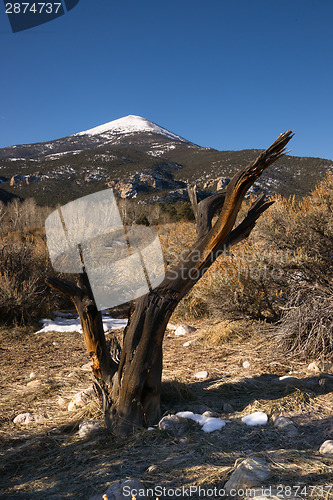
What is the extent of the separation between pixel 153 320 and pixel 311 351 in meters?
2.30

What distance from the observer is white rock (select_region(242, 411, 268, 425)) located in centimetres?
245

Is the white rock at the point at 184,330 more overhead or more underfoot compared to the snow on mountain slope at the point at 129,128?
more underfoot

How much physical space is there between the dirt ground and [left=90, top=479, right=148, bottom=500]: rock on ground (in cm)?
11

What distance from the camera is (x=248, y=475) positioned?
166 centimetres

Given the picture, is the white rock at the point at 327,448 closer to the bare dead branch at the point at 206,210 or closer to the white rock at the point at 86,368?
the bare dead branch at the point at 206,210

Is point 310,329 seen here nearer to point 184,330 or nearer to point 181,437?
point 181,437

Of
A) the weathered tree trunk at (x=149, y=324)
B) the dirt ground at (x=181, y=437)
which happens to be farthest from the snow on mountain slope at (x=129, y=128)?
the weathered tree trunk at (x=149, y=324)

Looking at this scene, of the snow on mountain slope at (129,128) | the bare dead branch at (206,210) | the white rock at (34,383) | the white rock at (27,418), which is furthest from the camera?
the snow on mountain slope at (129,128)

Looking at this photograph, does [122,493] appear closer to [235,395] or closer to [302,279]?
[235,395]

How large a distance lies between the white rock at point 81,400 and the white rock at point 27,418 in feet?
0.88

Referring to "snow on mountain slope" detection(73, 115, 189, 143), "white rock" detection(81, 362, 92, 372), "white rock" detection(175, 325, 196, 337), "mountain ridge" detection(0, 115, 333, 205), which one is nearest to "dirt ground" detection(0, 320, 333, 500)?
"white rock" detection(81, 362, 92, 372)

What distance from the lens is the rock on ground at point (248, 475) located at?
1619 millimetres

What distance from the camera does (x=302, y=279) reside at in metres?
4.64

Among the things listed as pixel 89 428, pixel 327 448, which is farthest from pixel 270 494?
pixel 89 428
